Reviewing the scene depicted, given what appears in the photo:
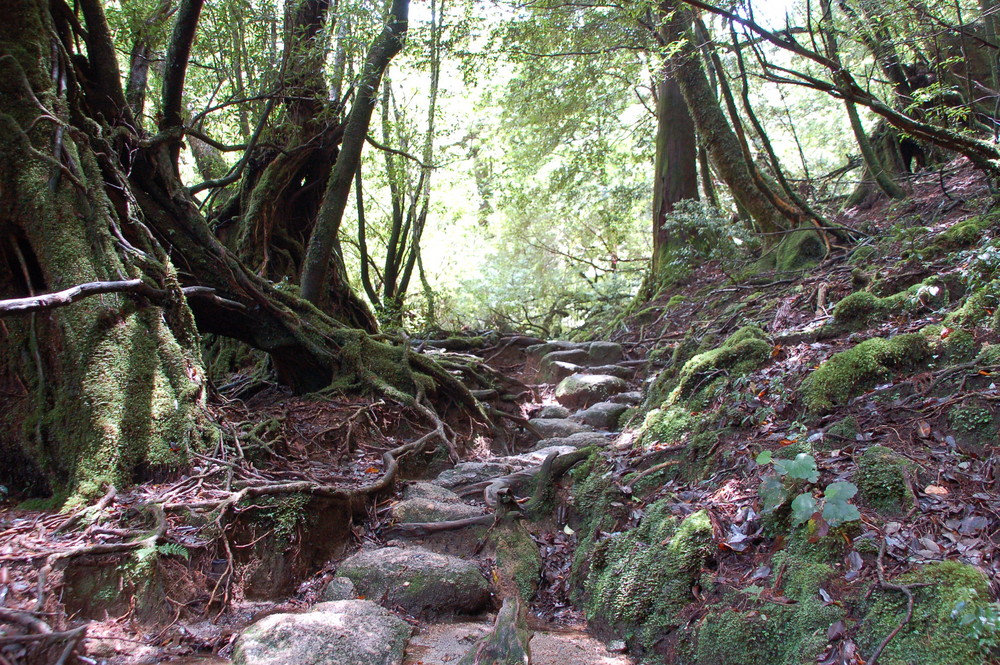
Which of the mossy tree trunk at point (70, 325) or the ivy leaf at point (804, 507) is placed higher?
the mossy tree trunk at point (70, 325)

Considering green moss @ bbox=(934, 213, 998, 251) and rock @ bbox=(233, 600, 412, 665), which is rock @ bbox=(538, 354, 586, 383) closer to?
green moss @ bbox=(934, 213, 998, 251)

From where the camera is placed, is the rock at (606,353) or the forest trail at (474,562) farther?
the rock at (606,353)

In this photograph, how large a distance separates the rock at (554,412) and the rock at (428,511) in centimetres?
295

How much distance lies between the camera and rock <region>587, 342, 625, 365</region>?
8.70 m

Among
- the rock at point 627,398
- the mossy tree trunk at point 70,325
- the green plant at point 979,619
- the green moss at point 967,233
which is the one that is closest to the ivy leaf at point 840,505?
the green plant at point 979,619

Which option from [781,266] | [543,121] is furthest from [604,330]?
[543,121]

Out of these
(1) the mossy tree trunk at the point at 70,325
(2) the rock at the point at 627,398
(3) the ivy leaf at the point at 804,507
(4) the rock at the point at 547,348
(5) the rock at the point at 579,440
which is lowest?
(5) the rock at the point at 579,440

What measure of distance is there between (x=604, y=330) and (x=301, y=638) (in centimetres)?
863

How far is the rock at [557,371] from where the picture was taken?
28.4 feet

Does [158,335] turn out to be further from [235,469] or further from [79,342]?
[235,469]

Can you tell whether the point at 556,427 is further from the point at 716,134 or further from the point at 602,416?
the point at 716,134

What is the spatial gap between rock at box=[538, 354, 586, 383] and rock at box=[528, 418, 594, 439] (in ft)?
5.41

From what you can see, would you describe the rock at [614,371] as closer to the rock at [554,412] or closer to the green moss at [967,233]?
the rock at [554,412]

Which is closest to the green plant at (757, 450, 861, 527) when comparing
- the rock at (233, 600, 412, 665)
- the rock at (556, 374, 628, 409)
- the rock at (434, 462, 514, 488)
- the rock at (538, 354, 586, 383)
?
the rock at (233, 600, 412, 665)
